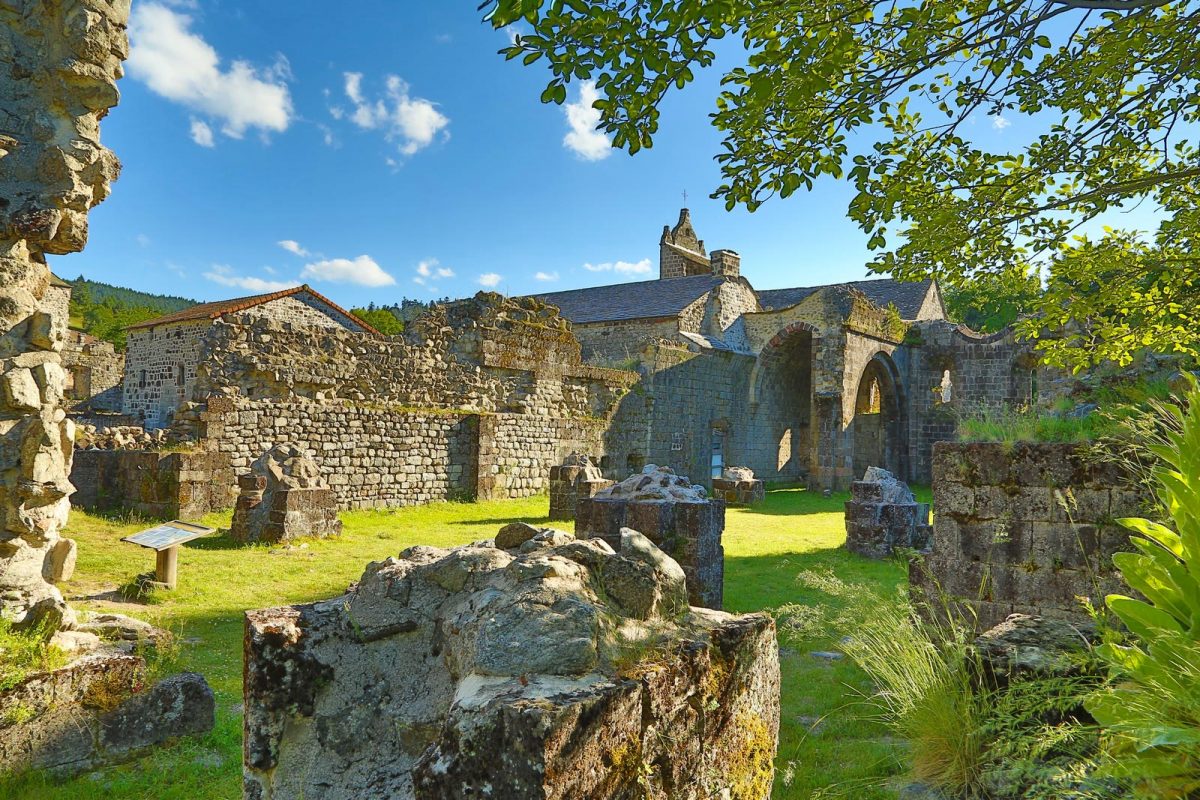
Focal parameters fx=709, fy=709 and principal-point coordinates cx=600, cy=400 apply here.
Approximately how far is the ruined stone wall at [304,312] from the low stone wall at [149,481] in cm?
1311

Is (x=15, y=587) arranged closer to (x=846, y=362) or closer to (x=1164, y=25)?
(x=1164, y=25)

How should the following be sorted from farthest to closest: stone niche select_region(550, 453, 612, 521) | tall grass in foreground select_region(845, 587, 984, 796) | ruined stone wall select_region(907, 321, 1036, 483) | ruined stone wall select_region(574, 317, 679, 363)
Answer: ruined stone wall select_region(574, 317, 679, 363)
ruined stone wall select_region(907, 321, 1036, 483)
stone niche select_region(550, 453, 612, 521)
tall grass in foreground select_region(845, 587, 984, 796)

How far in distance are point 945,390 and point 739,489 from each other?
14.1m

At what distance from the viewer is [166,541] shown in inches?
252

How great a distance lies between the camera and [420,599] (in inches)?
87.8

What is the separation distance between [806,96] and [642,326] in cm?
1948

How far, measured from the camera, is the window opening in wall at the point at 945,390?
23633 mm

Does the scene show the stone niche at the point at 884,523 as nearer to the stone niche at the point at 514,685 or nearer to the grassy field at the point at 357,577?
the grassy field at the point at 357,577

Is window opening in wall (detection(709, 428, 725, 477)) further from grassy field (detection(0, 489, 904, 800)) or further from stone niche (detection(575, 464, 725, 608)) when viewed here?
stone niche (detection(575, 464, 725, 608))

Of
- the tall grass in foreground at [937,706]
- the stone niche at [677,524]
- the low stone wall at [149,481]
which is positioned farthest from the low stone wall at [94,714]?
the low stone wall at [149,481]

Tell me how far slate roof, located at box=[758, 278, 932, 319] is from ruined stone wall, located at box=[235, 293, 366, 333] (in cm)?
1625

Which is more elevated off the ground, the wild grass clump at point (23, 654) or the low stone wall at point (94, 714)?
the wild grass clump at point (23, 654)

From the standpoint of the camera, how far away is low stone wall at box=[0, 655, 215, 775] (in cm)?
291

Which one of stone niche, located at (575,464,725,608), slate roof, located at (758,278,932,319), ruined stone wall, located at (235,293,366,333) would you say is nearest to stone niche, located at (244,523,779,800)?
stone niche, located at (575,464,725,608)
